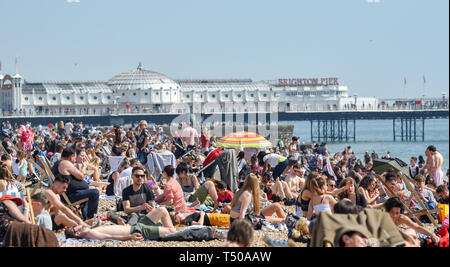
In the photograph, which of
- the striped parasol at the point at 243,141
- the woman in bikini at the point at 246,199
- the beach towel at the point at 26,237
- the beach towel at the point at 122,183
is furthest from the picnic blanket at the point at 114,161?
the beach towel at the point at 26,237

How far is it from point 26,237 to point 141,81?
96.3 meters

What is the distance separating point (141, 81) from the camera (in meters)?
→ 101

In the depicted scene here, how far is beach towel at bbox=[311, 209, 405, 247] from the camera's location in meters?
5.16

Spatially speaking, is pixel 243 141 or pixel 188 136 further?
pixel 188 136

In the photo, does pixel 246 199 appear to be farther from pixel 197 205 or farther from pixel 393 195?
pixel 393 195

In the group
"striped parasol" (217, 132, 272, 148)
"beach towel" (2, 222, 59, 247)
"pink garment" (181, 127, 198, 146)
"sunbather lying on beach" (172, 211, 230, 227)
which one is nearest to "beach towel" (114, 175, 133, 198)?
"sunbather lying on beach" (172, 211, 230, 227)

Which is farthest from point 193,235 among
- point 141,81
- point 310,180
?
point 141,81

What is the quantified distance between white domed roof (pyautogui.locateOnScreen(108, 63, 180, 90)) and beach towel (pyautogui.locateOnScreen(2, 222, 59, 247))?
94.4m

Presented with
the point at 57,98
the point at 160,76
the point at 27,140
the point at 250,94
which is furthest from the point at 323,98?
the point at 27,140

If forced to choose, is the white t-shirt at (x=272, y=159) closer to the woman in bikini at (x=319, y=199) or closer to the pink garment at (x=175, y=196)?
the pink garment at (x=175, y=196)

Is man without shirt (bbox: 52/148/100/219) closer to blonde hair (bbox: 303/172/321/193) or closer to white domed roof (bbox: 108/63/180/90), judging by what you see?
blonde hair (bbox: 303/172/321/193)

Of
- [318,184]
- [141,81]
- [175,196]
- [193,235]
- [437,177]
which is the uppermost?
[141,81]
